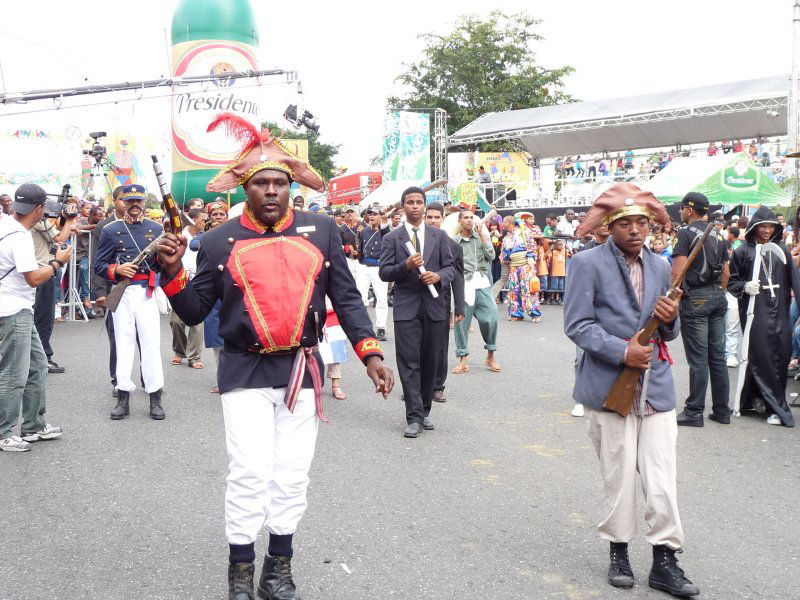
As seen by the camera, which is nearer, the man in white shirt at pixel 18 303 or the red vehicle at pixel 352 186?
the man in white shirt at pixel 18 303

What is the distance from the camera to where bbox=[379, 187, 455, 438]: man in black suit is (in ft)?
23.3

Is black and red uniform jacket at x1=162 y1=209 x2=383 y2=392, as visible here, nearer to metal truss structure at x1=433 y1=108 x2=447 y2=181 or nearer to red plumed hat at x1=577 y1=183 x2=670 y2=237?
red plumed hat at x1=577 y1=183 x2=670 y2=237

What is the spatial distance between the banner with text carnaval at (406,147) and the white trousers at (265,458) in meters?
29.8

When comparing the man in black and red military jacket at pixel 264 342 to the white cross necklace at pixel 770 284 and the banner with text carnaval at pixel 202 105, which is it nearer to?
the white cross necklace at pixel 770 284

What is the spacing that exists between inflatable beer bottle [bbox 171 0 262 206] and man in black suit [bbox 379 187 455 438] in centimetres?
1222

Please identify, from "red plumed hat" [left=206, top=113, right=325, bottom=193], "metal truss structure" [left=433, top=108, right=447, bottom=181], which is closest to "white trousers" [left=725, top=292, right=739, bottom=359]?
"red plumed hat" [left=206, top=113, right=325, bottom=193]

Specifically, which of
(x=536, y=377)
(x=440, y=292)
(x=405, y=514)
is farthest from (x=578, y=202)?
(x=405, y=514)

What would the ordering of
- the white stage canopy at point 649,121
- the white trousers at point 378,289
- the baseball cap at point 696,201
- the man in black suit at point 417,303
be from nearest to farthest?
the man in black suit at point 417,303, the baseball cap at point 696,201, the white trousers at point 378,289, the white stage canopy at point 649,121

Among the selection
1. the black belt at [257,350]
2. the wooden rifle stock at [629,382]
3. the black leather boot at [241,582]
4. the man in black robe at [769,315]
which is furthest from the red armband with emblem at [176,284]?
the man in black robe at [769,315]

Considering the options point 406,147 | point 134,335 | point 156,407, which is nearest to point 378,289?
point 134,335

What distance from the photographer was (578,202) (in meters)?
27.7

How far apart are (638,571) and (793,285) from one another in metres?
4.46

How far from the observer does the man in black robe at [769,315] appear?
7555 millimetres

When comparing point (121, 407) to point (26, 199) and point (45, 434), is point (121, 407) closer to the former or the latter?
point (45, 434)
